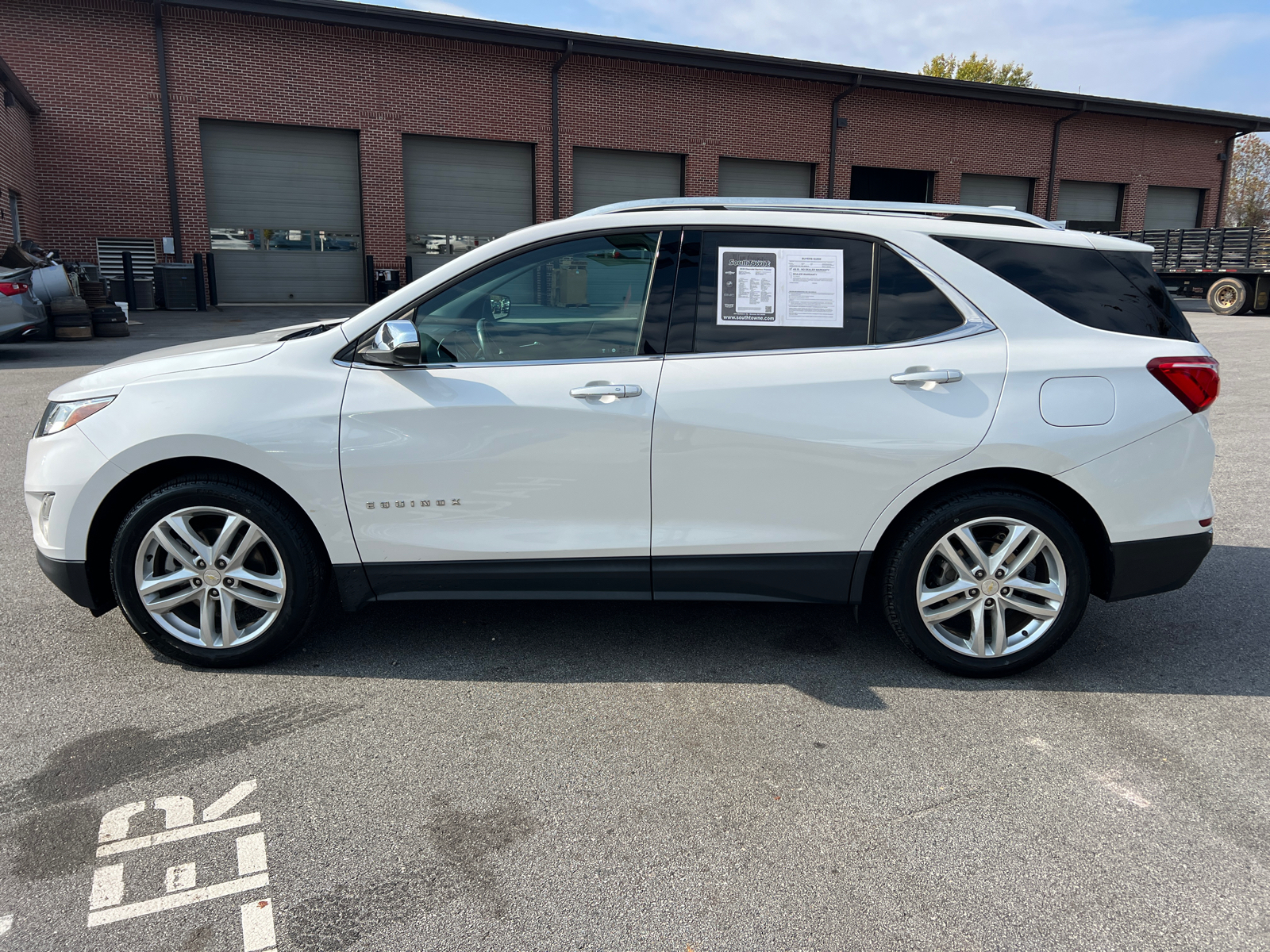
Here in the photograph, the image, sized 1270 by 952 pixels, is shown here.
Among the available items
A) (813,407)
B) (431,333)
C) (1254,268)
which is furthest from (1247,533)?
(1254,268)

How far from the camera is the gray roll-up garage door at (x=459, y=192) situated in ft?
84.0

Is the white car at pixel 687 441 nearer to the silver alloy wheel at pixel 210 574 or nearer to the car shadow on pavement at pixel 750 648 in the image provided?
the silver alloy wheel at pixel 210 574

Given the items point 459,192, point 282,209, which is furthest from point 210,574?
point 459,192

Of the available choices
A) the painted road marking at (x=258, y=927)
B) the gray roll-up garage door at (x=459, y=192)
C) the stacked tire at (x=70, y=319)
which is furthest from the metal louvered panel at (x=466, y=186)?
the painted road marking at (x=258, y=927)

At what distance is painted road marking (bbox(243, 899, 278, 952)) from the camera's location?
2203 mm

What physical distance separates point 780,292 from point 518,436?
116 cm

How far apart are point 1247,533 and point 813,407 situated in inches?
148

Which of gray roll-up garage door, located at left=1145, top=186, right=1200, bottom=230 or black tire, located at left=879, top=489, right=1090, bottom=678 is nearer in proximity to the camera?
black tire, located at left=879, top=489, right=1090, bottom=678

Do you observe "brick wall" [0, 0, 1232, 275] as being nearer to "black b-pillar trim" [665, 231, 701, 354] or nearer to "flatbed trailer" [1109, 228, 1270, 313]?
"flatbed trailer" [1109, 228, 1270, 313]

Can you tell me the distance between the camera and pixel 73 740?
314 cm

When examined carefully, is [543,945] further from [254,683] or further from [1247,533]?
[1247,533]

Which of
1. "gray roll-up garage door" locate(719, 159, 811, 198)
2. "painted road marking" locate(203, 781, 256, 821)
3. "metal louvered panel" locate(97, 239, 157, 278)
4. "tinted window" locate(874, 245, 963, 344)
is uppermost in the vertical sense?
"gray roll-up garage door" locate(719, 159, 811, 198)

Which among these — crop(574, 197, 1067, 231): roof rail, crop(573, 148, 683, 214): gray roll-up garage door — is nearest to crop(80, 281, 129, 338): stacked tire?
crop(573, 148, 683, 214): gray roll-up garage door

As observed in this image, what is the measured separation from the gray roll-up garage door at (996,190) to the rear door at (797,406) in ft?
104
